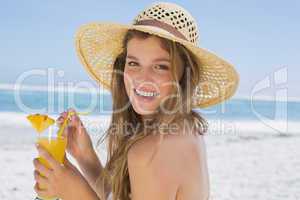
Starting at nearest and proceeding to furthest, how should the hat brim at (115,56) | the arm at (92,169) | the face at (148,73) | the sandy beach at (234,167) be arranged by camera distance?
the face at (148,73) < the hat brim at (115,56) < the arm at (92,169) < the sandy beach at (234,167)

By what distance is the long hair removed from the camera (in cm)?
184

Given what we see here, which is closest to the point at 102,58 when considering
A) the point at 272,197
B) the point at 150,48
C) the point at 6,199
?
the point at 150,48

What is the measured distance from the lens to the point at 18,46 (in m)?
29.8

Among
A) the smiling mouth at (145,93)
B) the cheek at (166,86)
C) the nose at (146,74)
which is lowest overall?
the smiling mouth at (145,93)

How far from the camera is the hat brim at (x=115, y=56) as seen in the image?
1.93 m

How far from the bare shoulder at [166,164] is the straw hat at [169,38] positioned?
35cm

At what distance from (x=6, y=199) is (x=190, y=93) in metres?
2.87

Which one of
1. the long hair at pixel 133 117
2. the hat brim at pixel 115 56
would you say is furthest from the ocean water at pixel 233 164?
the long hair at pixel 133 117

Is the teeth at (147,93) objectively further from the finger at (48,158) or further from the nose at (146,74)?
the finger at (48,158)

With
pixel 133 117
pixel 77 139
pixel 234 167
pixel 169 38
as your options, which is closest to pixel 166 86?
pixel 169 38

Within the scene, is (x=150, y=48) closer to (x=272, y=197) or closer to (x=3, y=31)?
(x=272, y=197)

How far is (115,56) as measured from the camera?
2289 mm

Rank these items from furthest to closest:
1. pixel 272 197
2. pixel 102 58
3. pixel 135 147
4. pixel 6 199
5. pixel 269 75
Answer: pixel 269 75 < pixel 272 197 < pixel 6 199 < pixel 102 58 < pixel 135 147

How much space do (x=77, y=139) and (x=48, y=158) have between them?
416 millimetres
